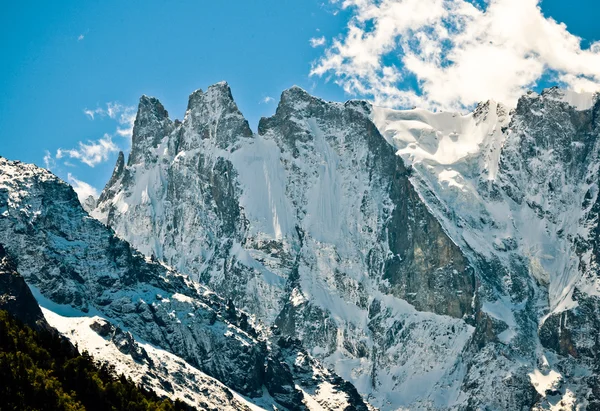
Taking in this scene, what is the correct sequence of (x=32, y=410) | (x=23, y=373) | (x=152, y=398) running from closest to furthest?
1. (x=32, y=410)
2. (x=23, y=373)
3. (x=152, y=398)

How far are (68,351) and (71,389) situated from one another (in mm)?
19994

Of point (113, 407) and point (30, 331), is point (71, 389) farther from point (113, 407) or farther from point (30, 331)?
point (30, 331)

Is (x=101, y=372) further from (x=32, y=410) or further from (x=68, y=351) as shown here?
(x=32, y=410)

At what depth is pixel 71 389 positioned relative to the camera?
545 ft

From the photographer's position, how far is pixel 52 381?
522 feet

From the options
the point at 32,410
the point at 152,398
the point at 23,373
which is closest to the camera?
the point at 32,410

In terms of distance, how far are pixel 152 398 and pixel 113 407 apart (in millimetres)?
16018

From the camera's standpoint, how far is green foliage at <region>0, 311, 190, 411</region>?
152625 mm

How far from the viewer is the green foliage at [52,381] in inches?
6009

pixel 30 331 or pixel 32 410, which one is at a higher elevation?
pixel 30 331

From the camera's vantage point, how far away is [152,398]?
178875mm

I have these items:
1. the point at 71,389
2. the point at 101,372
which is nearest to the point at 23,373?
the point at 71,389

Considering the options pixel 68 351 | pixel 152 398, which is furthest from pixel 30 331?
pixel 152 398

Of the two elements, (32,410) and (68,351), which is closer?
(32,410)
